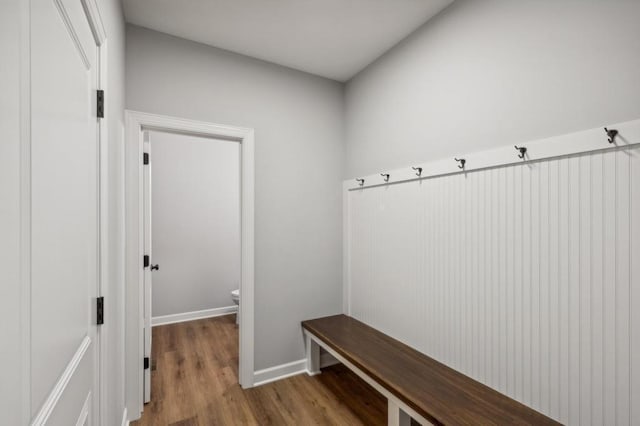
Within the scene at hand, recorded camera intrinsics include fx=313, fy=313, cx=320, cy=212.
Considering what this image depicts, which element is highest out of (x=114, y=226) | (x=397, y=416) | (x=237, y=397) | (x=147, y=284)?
(x=114, y=226)

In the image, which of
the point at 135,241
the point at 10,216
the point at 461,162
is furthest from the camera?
the point at 135,241

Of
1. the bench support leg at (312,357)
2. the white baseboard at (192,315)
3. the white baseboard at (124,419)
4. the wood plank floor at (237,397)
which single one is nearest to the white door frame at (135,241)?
the white baseboard at (124,419)

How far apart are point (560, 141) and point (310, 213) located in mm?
1846

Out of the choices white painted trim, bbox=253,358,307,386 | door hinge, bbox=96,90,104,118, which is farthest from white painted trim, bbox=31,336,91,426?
white painted trim, bbox=253,358,307,386

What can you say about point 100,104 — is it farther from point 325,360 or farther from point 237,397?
point 325,360

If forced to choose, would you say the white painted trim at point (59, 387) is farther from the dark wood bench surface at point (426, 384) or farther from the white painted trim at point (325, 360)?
the white painted trim at point (325, 360)

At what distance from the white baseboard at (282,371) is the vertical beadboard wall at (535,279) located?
2.78 feet

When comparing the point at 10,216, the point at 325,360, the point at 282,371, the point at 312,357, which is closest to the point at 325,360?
the point at 325,360

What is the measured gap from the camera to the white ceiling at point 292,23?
1.95 metres

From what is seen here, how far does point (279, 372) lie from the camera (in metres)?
2.60

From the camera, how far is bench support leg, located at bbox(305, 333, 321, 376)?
267 cm

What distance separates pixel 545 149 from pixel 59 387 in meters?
1.96

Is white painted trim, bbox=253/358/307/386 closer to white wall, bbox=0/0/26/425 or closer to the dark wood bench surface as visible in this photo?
the dark wood bench surface

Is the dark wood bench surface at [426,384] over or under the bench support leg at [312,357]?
over
